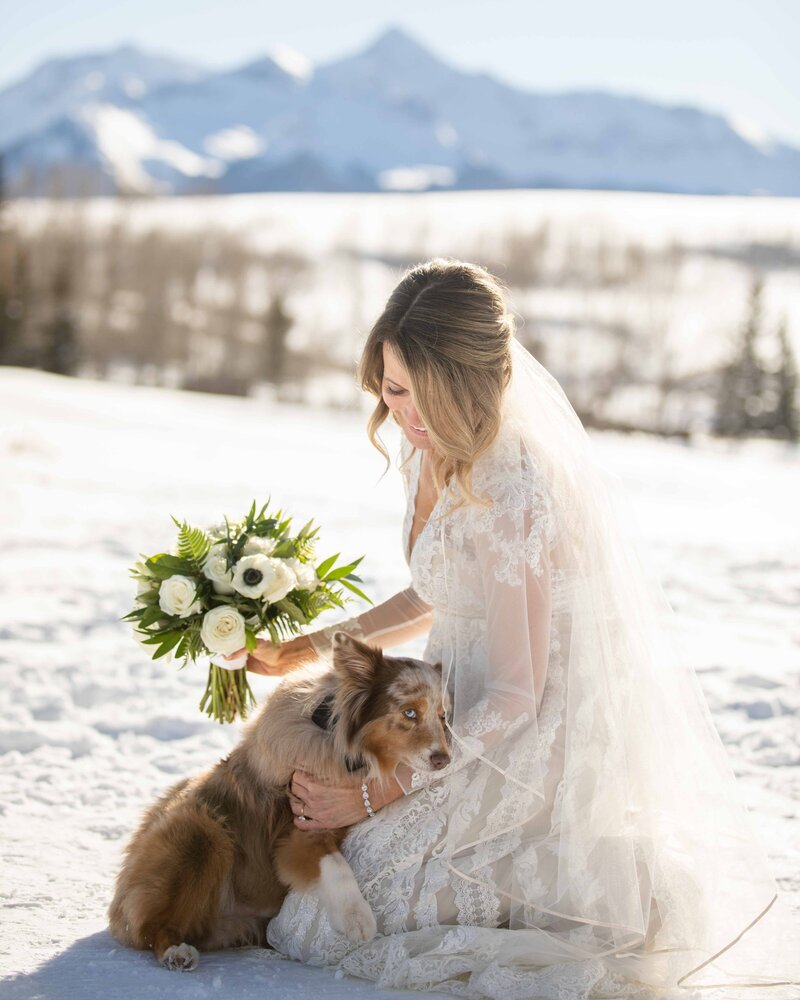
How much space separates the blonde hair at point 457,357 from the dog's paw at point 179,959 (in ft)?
4.82

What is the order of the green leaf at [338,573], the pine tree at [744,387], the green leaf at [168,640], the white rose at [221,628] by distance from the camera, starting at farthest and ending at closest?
the pine tree at [744,387], the green leaf at [338,573], the green leaf at [168,640], the white rose at [221,628]

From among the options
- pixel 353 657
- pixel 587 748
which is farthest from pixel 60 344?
pixel 587 748

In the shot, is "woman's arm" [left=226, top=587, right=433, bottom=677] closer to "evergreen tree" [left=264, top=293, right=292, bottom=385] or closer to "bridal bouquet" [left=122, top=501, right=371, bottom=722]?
"bridal bouquet" [left=122, top=501, right=371, bottom=722]

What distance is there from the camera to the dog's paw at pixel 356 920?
2.88 meters

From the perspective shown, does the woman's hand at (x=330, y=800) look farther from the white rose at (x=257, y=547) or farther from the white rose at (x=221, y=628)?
the white rose at (x=257, y=547)

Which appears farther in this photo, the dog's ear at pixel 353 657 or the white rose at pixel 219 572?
the white rose at pixel 219 572

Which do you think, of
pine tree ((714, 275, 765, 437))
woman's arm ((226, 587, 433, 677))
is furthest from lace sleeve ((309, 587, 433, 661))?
pine tree ((714, 275, 765, 437))

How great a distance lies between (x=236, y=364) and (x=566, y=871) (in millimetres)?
44573

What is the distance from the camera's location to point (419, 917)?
2.88m

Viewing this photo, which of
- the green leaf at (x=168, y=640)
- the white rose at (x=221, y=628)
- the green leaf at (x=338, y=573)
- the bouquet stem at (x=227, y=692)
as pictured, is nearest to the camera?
the white rose at (x=221, y=628)

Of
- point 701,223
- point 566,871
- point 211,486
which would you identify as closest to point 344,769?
point 566,871

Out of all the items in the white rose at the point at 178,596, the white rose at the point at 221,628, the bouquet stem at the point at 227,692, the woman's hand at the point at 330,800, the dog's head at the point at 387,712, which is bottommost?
the woman's hand at the point at 330,800

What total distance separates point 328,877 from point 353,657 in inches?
25.5

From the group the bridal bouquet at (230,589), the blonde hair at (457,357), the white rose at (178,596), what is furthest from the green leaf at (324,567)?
the blonde hair at (457,357)
